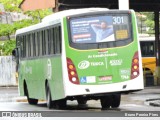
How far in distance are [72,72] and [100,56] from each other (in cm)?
102

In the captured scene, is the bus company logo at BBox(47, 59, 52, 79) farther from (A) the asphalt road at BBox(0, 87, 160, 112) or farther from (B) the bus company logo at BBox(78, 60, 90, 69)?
(B) the bus company logo at BBox(78, 60, 90, 69)

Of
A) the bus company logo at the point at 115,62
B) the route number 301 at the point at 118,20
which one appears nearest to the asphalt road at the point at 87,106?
the bus company logo at the point at 115,62

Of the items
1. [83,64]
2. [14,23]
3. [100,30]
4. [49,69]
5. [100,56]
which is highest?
[14,23]

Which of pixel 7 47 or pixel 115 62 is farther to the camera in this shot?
pixel 7 47

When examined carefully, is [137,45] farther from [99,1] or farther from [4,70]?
[4,70]

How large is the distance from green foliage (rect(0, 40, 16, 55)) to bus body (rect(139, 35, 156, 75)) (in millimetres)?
9551

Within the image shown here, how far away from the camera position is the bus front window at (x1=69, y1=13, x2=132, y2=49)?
21109 mm

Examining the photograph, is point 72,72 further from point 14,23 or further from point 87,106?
point 14,23

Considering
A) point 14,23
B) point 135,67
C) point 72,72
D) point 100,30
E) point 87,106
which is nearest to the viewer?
point 72,72

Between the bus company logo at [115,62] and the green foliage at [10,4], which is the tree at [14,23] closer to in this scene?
the green foliage at [10,4]

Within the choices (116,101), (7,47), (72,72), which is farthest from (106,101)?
(7,47)

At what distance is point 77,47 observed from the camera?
2106cm

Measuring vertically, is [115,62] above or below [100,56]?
below

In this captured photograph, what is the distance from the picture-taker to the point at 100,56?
21125mm
